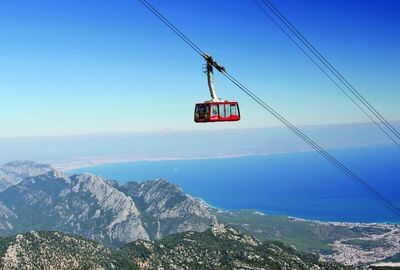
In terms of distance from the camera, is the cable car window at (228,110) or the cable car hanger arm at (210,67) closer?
the cable car hanger arm at (210,67)

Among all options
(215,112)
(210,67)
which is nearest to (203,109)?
(215,112)

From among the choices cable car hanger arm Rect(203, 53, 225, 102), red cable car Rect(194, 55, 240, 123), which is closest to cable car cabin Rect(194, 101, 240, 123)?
red cable car Rect(194, 55, 240, 123)

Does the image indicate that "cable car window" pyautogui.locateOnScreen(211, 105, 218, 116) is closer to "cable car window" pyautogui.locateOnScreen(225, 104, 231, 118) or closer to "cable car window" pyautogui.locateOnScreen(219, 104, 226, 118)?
"cable car window" pyautogui.locateOnScreen(219, 104, 226, 118)

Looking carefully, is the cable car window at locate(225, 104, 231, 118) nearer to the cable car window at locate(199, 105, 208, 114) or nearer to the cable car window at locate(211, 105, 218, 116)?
the cable car window at locate(211, 105, 218, 116)

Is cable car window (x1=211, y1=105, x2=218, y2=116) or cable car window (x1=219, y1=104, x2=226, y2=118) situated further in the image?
cable car window (x1=219, y1=104, x2=226, y2=118)

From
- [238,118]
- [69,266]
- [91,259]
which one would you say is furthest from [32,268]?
[238,118]

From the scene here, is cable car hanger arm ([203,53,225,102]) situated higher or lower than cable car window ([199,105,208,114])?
higher

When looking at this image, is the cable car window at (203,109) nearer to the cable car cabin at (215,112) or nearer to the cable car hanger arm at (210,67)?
the cable car cabin at (215,112)

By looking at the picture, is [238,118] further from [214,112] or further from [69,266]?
[69,266]

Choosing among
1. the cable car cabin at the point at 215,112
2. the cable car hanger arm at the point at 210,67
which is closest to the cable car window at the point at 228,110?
the cable car cabin at the point at 215,112

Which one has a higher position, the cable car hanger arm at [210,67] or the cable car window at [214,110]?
the cable car hanger arm at [210,67]
